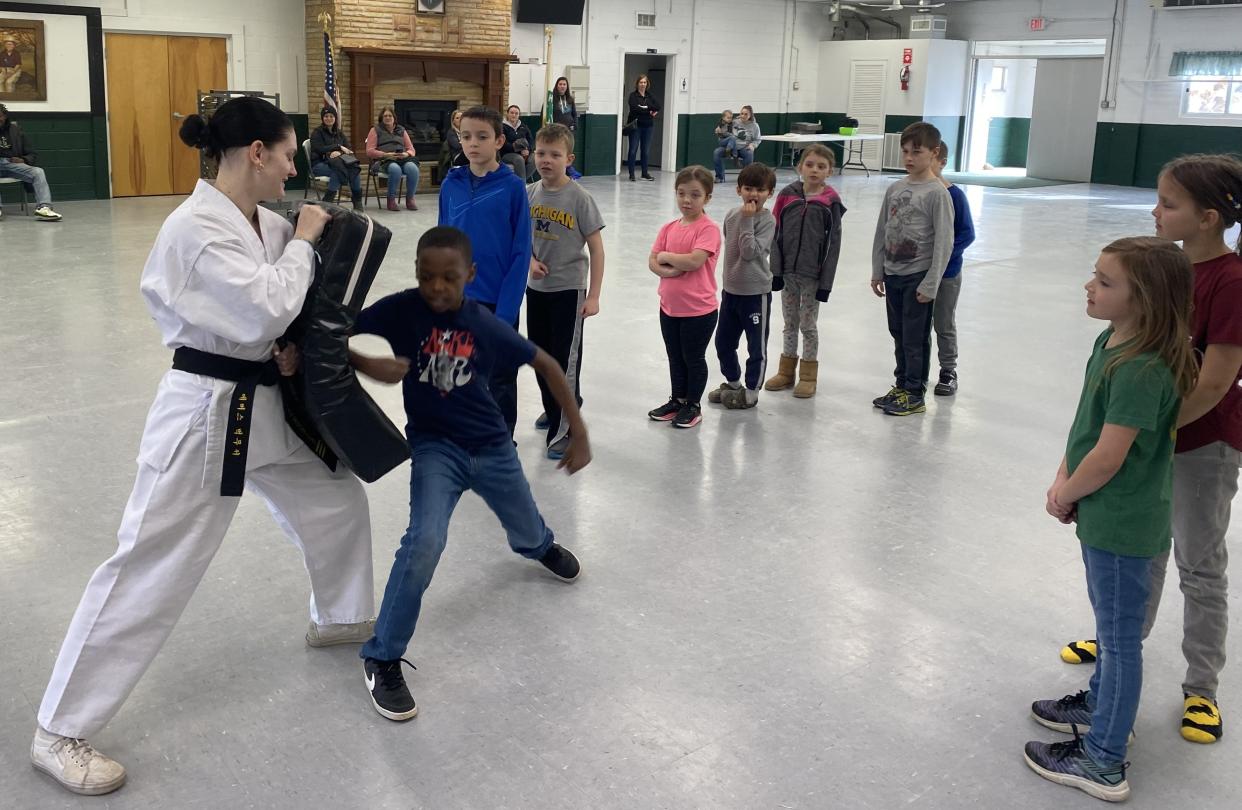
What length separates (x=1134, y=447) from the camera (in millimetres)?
2242

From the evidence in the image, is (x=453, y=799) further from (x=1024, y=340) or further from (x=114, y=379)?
(x=1024, y=340)

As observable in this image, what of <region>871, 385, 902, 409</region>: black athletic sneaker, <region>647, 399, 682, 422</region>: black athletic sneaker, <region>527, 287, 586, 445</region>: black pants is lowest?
<region>647, 399, 682, 422</region>: black athletic sneaker

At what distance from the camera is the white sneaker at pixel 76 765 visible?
7.42 ft

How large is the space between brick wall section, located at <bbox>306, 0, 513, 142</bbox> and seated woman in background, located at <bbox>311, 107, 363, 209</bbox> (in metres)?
1.70

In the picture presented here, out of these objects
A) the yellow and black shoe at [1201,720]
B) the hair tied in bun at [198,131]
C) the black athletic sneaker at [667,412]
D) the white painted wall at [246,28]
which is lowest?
the yellow and black shoe at [1201,720]

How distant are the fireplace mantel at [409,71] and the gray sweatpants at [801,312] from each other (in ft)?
33.1

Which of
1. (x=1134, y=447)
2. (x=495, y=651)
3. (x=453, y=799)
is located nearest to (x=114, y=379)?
(x=495, y=651)

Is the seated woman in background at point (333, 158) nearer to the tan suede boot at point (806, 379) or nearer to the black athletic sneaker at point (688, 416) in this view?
the tan suede boot at point (806, 379)

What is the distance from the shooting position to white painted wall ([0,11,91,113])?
1278 centimetres

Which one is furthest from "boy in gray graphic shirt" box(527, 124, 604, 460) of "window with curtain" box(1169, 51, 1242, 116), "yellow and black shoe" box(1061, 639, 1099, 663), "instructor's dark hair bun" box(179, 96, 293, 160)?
"window with curtain" box(1169, 51, 1242, 116)

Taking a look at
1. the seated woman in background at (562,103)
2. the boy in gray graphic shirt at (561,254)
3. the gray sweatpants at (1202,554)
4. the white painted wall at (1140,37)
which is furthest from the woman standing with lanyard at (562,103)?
the gray sweatpants at (1202,554)

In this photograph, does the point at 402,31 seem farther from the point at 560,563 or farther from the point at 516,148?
the point at 560,563

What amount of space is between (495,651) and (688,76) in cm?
1786

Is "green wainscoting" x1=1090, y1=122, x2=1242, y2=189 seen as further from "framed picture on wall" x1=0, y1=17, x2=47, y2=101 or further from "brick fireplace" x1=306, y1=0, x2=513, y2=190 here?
"framed picture on wall" x1=0, y1=17, x2=47, y2=101
